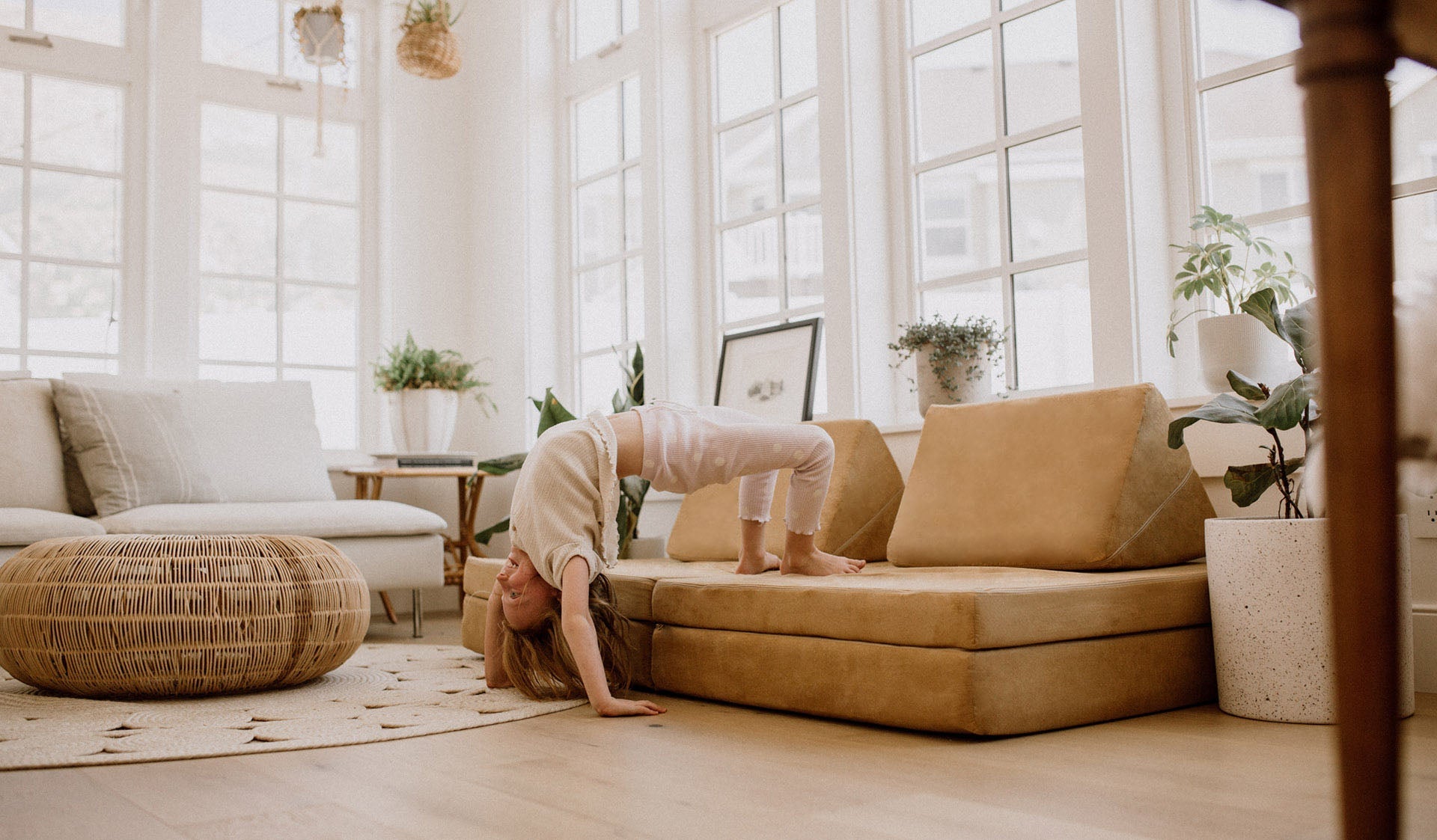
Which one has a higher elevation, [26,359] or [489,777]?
[26,359]

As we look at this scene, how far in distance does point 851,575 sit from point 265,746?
1.31 meters

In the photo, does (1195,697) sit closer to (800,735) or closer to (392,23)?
(800,735)

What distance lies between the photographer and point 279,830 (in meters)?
1.52

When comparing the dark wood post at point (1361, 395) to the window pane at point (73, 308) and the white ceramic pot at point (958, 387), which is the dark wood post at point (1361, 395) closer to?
the white ceramic pot at point (958, 387)

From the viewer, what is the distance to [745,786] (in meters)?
1.74

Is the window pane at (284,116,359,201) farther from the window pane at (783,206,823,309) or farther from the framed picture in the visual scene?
the window pane at (783,206,823,309)

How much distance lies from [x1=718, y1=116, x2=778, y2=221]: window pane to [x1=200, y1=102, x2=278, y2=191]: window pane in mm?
2177

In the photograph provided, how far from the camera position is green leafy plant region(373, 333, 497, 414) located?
5.16m

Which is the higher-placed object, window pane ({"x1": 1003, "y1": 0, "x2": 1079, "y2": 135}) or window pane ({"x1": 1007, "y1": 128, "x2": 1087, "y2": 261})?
window pane ({"x1": 1003, "y1": 0, "x2": 1079, "y2": 135})

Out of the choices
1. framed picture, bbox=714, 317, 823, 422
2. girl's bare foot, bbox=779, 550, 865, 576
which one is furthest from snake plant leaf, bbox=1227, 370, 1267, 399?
framed picture, bbox=714, 317, 823, 422

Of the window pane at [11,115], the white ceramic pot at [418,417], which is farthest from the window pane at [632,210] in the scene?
the window pane at [11,115]

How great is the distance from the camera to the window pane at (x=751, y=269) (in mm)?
4555

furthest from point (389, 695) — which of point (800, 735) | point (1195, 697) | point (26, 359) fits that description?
point (26, 359)

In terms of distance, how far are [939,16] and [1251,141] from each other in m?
1.30
